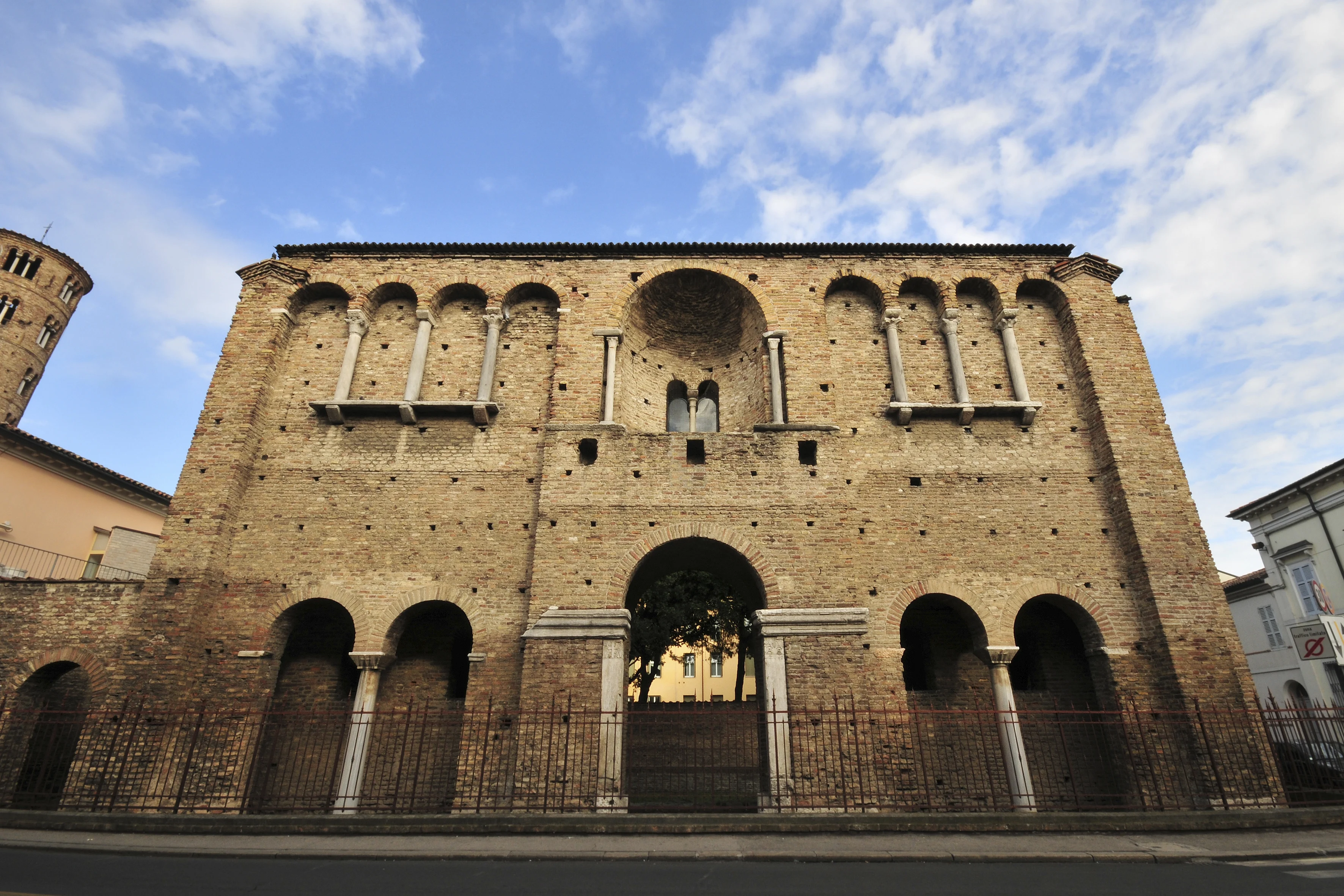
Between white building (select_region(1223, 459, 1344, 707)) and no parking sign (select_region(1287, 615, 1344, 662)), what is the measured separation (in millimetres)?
12324

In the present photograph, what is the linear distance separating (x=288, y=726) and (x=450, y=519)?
14.8ft

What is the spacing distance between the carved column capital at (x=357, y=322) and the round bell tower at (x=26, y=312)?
25.1 m

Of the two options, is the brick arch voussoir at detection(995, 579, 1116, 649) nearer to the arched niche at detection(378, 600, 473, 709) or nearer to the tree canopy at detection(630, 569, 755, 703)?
the arched niche at detection(378, 600, 473, 709)

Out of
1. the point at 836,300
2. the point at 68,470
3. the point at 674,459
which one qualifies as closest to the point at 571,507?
the point at 674,459

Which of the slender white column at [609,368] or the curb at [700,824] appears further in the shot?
the slender white column at [609,368]

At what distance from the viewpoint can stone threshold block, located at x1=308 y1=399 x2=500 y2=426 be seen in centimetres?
1366

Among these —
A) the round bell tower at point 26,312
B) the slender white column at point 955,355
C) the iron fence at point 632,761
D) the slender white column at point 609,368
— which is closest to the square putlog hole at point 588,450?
the slender white column at point 609,368

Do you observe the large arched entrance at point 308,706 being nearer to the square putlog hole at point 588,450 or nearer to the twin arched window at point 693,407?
the square putlog hole at point 588,450

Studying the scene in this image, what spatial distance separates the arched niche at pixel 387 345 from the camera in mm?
14445

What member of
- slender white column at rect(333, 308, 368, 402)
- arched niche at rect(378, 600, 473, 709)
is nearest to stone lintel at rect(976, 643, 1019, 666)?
arched niche at rect(378, 600, 473, 709)

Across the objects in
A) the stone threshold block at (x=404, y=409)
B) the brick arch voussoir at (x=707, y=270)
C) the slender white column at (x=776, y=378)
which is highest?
the brick arch voussoir at (x=707, y=270)

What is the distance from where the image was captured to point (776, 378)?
1398cm

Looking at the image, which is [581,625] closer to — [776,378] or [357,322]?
[776,378]

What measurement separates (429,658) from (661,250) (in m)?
9.79
